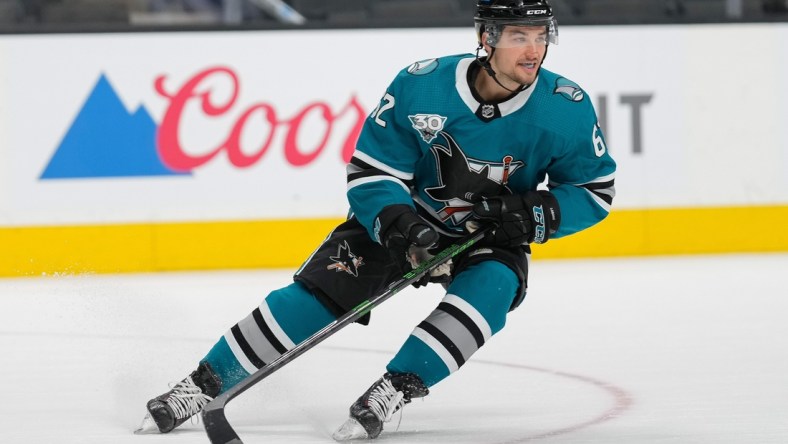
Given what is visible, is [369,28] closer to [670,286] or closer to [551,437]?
[670,286]

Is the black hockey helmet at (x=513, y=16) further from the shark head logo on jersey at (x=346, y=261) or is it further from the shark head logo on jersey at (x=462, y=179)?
the shark head logo on jersey at (x=346, y=261)

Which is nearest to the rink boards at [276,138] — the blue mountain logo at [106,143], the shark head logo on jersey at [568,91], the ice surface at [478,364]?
the blue mountain logo at [106,143]

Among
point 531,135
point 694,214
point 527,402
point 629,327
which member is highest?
point 531,135

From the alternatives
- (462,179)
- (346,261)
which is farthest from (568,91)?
(346,261)

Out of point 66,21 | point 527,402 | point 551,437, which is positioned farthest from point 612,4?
point 551,437

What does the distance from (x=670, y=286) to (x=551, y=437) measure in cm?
299

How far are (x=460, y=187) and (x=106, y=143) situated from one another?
3679mm

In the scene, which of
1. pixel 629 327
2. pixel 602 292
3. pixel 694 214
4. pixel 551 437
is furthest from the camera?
pixel 694 214

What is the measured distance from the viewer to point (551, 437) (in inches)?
104

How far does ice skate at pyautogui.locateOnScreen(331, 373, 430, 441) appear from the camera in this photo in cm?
261

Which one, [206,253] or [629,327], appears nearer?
[629,327]

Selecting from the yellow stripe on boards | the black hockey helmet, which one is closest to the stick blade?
the black hockey helmet

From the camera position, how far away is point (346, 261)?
9.35 feet

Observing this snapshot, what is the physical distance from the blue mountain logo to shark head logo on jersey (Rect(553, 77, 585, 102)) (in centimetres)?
372
